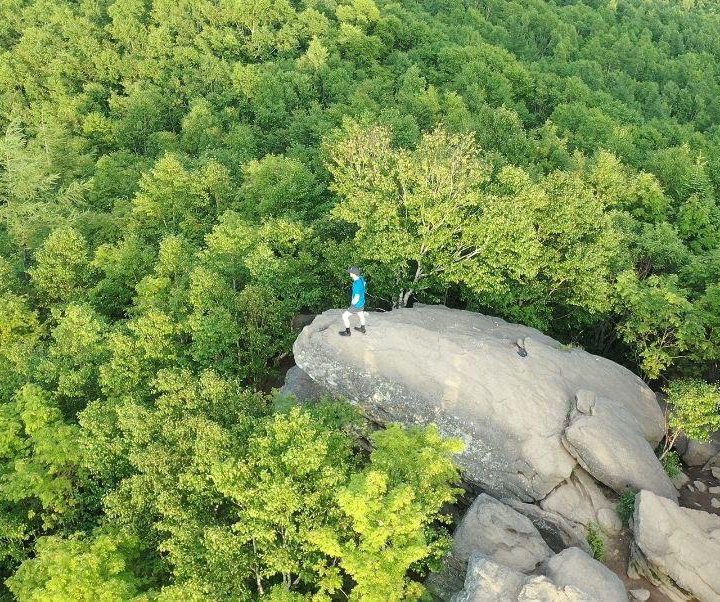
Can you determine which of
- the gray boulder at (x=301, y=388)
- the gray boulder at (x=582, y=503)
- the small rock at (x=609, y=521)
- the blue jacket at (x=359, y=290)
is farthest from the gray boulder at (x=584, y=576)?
the gray boulder at (x=301, y=388)

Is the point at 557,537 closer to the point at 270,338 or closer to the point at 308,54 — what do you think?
the point at 270,338

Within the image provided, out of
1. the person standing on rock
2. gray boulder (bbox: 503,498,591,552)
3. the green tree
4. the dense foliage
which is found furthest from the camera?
the green tree

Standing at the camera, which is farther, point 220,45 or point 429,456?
point 220,45

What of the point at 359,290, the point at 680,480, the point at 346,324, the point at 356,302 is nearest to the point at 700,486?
the point at 680,480

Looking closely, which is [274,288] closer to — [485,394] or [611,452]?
[485,394]

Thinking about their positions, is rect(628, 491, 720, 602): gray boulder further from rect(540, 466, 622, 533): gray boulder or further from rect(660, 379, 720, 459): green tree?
rect(660, 379, 720, 459): green tree

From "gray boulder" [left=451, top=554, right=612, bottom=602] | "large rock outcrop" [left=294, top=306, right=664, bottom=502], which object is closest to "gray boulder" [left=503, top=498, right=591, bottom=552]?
"large rock outcrop" [left=294, top=306, right=664, bottom=502]

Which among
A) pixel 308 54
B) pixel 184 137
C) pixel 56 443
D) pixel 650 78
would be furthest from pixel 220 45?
pixel 56 443
